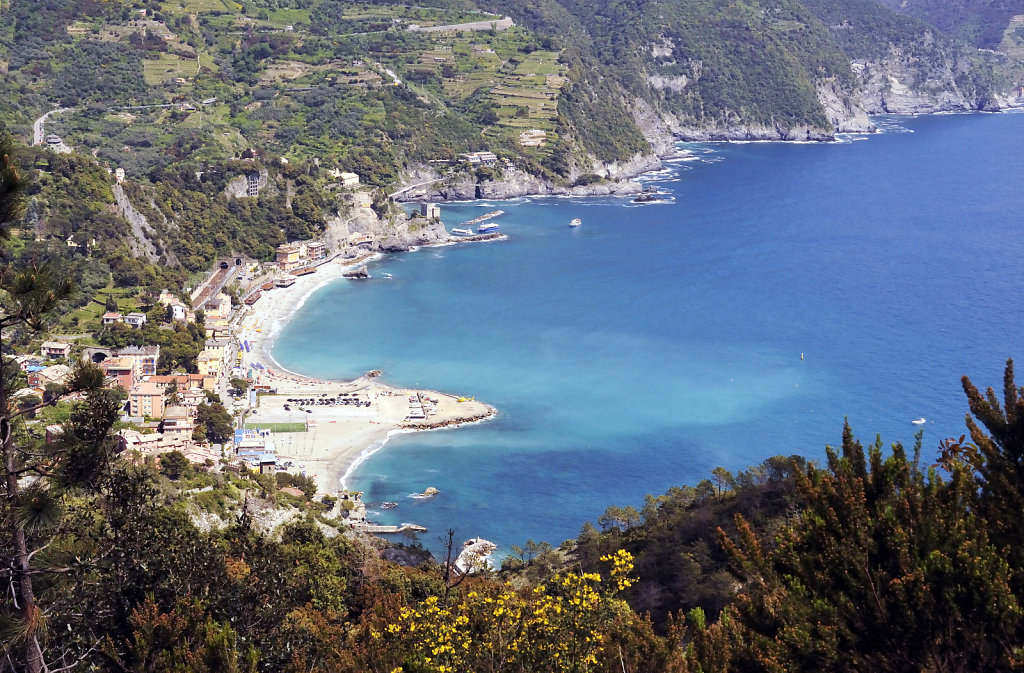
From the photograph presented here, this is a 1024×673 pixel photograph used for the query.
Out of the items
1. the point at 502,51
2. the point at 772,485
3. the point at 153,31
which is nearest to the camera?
the point at 772,485

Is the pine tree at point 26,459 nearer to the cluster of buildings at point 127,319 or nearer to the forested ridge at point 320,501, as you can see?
the forested ridge at point 320,501

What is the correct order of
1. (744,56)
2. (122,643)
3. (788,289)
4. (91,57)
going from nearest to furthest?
(122,643), (788,289), (91,57), (744,56)

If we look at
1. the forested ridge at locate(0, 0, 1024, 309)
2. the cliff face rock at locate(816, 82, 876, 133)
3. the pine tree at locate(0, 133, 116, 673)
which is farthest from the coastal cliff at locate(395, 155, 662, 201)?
the pine tree at locate(0, 133, 116, 673)

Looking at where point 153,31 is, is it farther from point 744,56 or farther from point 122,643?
point 122,643

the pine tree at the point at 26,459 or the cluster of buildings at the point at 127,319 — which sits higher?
the pine tree at the point at 26,459

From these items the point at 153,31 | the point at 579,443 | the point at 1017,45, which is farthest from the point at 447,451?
the point at 1017,45

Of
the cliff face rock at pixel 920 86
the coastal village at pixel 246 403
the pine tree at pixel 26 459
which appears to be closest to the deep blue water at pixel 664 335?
the coastal village at pixel 246 403
